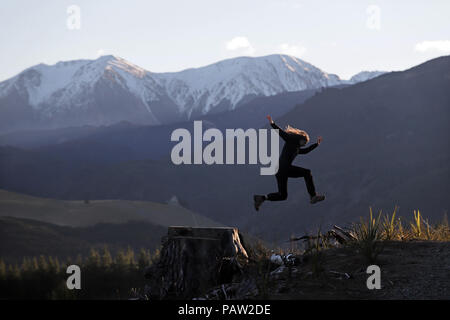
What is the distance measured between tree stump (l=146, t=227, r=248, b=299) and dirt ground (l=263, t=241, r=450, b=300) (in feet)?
Result: 3.32

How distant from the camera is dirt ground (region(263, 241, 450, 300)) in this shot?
24.5ft

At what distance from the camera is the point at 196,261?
9383 millimetres

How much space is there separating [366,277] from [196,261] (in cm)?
276

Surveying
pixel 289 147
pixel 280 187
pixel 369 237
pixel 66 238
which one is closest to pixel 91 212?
pixel 66 238

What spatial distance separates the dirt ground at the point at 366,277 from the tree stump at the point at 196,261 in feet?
3.32

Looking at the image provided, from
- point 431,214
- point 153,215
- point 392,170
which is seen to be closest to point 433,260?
point 431,214

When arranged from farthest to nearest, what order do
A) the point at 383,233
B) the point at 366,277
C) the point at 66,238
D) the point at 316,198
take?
the point at 66,238
the point at 383,233
the point at 316,198
the point at 366,277

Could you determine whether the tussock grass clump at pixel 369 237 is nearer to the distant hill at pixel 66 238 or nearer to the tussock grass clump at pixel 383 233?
the tussock grass clump at pixel 383 233

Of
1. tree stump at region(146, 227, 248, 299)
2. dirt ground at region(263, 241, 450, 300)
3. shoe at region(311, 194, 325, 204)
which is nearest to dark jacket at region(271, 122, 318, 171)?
shoe at region(311, 194, 325, 204)

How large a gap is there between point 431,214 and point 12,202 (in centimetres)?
11519

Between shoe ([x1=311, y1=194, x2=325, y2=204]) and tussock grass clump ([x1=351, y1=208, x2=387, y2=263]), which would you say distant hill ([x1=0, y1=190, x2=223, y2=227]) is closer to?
shoe ([x1=311, y1=194, x2=325, y2=204])

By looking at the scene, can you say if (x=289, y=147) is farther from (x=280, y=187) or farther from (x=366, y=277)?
(x=366, y=277)

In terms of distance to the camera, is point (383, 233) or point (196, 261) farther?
point (383, 233)

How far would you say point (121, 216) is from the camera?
16300 centimetres
